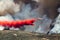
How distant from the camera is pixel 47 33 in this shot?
4.33 feet

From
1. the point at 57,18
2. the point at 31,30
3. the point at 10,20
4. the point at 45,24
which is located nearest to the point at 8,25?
the point at 10,20

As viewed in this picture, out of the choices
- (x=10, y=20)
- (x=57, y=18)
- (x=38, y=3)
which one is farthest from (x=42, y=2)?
(x=10, y=20)

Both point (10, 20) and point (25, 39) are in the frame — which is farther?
point (10, 20)

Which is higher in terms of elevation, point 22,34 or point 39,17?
point 39,17

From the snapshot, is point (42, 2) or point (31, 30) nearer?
point (31, 30)

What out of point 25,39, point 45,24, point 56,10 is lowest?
point 25,39

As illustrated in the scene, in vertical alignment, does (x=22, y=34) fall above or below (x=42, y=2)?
below

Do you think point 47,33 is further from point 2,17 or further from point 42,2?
point 2,17

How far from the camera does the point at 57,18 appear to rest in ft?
4.56

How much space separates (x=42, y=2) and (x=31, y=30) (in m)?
0.26

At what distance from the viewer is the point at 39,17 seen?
55.2 inches

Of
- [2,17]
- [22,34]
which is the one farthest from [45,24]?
[2,17]

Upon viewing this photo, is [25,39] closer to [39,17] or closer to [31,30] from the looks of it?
[31,30]

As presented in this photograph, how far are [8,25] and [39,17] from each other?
251 mm
